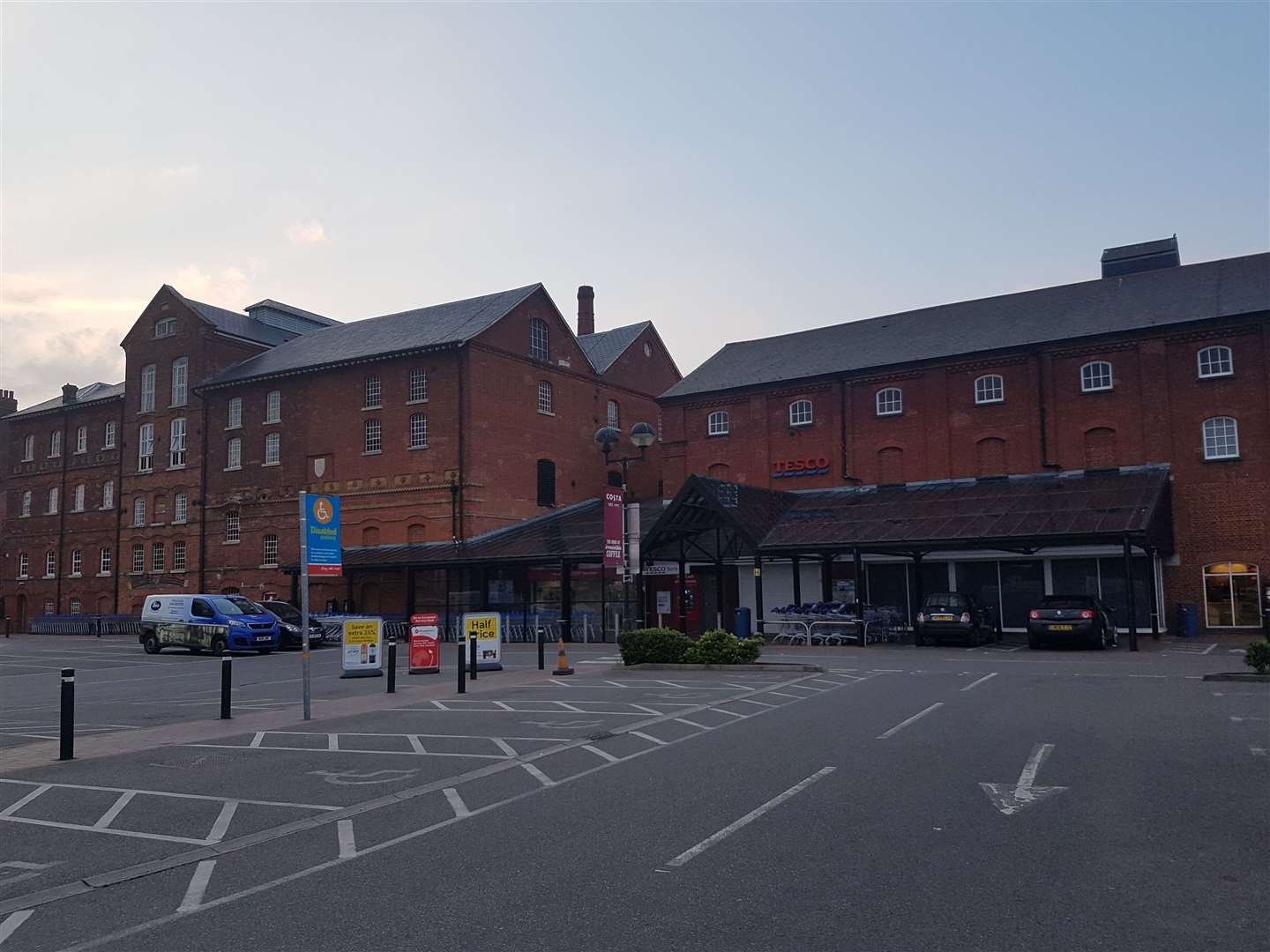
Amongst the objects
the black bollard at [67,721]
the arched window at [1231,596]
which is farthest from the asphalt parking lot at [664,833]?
the arched window at [1231,596]

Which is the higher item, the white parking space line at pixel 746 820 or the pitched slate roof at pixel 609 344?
the pitched slate roof at pixel 609 344

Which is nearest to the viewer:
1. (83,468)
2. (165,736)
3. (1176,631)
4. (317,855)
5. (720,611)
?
(317,855)

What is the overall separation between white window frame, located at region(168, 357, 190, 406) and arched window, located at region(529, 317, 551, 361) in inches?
763

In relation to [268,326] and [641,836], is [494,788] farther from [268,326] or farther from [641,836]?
[268,326]

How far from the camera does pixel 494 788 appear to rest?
973 centimetres

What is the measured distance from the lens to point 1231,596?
31359 millimetres

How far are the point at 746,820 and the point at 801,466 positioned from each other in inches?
1322

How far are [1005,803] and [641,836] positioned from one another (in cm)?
314

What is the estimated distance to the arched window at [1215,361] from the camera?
3256 cm

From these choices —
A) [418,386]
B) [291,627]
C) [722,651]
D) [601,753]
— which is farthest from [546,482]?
[601,753]

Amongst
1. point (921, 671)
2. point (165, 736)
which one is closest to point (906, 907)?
point (165, 736)

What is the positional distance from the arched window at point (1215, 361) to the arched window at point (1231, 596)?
19.6 feet

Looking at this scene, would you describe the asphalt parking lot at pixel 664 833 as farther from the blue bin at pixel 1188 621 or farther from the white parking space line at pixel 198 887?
the blue bin at pixel 1188 621

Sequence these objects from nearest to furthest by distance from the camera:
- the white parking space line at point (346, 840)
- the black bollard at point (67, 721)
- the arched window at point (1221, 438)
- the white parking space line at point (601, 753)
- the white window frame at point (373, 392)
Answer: the white parking space line at point (346, 840)
the white parking space line at point (601, 753)
the black bollard at point (67, 721)
the arched window at point (1221, 438)
the white window frame at point (373, 392)
